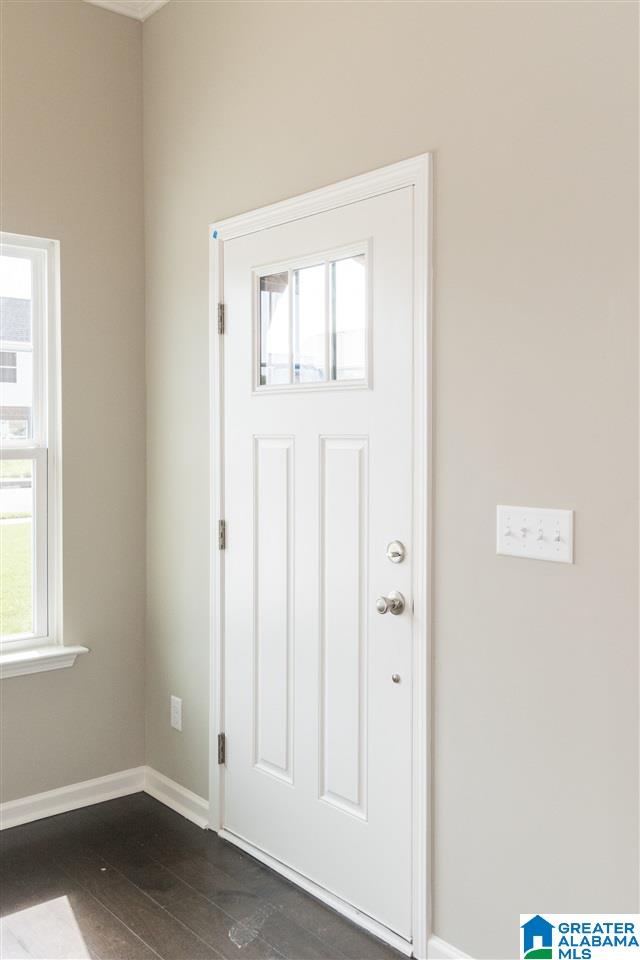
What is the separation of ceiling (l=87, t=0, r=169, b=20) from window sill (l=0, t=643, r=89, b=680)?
2.40 meters

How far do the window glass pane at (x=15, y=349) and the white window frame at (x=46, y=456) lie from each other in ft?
0.06

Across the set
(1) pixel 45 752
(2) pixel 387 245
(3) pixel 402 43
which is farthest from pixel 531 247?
(1) pixel 45 752

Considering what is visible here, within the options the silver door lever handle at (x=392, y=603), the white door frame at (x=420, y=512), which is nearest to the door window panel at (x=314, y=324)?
the white door frame at (x=420, y=512)

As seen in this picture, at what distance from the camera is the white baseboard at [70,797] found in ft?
9.84

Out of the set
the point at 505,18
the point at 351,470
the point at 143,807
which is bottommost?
the point at 143,807

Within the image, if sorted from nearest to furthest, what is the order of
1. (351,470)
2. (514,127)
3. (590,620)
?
(590,620) → (514,127) → (351,470)

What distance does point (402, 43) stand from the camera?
2.19 metres

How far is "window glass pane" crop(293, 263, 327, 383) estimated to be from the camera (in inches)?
97.4

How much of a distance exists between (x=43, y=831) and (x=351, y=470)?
1.76 metres

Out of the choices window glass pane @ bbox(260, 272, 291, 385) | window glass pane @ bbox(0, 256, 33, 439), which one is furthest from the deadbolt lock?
window glass pane @ bbox(0, 256, 33, 439)

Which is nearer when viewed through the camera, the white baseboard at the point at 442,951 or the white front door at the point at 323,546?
the white baseboard at the point at 442,951

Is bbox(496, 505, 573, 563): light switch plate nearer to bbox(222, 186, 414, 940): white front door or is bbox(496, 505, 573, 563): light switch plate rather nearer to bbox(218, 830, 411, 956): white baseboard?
bbox(222, 186, 414, 940): white front door

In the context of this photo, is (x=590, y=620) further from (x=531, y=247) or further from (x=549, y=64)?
(x=549, y=64)

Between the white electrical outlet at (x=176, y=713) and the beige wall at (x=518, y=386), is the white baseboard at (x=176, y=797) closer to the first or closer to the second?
the white electrical outlet at (x=176, y=713)
